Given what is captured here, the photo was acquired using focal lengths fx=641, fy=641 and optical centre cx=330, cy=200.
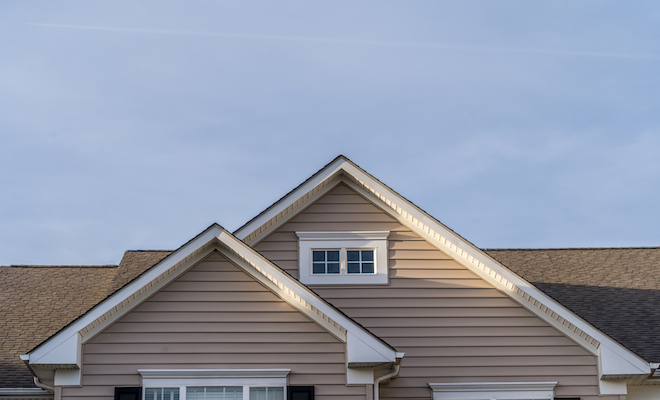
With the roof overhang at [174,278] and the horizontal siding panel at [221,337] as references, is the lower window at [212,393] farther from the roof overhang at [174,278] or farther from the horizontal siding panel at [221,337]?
the roof overhang at [174,278]

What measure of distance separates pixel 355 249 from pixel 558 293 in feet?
15.6

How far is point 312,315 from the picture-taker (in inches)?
372

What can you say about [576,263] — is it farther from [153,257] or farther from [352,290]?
[153,257]

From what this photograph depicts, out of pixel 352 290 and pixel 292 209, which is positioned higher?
pixel 292 209

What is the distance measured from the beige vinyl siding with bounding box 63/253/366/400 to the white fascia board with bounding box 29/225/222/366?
40cm

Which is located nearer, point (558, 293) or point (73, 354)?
point (73, 354)

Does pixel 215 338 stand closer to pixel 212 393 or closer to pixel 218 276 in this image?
pixel 212 393

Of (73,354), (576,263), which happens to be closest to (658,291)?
(576,263)

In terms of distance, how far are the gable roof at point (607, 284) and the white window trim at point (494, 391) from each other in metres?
1.83

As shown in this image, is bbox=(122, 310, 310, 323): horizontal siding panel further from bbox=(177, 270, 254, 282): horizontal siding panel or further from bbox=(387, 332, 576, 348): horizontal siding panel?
bbox=(387, 332, 576, 348): horizontal siding panel

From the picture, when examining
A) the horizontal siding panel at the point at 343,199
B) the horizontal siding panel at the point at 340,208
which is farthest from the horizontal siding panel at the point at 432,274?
the horizontal siding panel at the point at 343,199

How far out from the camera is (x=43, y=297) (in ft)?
45.9

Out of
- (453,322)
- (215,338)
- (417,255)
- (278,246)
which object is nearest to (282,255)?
(278,246)

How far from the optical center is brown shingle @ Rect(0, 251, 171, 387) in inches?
468
